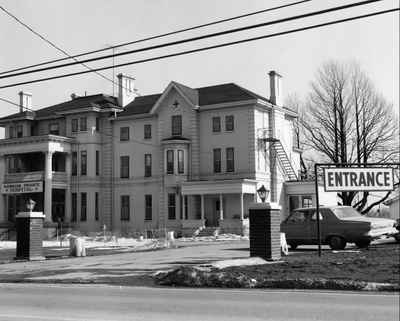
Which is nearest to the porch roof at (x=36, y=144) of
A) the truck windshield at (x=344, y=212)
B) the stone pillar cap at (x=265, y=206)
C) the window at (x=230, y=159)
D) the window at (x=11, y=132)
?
the window at (x=11, y=132)

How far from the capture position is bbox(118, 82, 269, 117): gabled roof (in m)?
47.0

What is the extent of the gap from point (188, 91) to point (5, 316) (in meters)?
39.9

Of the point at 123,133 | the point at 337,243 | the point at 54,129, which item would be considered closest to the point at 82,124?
the point at 54,129

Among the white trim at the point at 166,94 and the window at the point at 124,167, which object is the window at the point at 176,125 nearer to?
the white trim at the point at 166,94

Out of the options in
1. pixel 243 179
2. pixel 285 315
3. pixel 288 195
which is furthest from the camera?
pixel 288 195

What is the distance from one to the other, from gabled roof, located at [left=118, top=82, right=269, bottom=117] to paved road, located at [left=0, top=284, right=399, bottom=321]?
112ft

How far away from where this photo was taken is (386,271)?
14297 millimetres

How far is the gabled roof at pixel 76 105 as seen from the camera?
52.2m

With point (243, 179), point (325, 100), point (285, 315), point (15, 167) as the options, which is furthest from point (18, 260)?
point (325, 100)

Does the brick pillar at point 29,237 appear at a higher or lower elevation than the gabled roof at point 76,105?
lower

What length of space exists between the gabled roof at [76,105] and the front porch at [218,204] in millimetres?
11257

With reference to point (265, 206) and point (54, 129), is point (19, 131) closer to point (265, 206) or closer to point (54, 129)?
point (54, 129)

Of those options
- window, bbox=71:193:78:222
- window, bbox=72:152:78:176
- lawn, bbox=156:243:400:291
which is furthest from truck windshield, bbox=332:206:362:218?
window, bbox=72:152:78:176

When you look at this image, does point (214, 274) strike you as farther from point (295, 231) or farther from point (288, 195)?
point (288, 195)
